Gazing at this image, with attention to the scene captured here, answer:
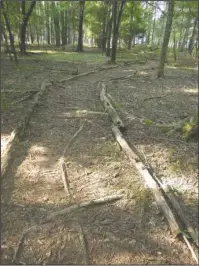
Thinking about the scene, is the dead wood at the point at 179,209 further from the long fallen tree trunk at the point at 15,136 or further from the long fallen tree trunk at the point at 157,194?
the long fallen tree trunk at the point at 15,136

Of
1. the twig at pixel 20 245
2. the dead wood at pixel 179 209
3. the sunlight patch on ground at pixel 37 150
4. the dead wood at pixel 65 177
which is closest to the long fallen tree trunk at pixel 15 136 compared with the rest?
the sunlight patch on ground at pixel 37 150

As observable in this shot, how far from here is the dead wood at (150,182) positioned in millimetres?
3216

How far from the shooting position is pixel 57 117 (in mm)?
6949

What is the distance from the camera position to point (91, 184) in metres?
4.13

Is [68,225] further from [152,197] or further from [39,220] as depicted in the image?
[152,197]

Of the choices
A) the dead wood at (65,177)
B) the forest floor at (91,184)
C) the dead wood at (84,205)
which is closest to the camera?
the forest floor at (91,184)

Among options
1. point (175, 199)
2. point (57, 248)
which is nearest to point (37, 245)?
point (57, 248)

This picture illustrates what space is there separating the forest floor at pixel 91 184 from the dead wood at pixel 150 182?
10 cm

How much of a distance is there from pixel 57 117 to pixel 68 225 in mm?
4122

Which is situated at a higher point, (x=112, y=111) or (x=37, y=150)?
(x=112, y=111)

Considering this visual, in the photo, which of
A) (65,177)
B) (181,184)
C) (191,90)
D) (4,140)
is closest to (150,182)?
(181,184)

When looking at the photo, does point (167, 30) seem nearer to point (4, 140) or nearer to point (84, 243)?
point (4, 140)

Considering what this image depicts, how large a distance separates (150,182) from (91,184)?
0.99m

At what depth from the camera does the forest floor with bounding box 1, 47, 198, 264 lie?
9.73 feet
